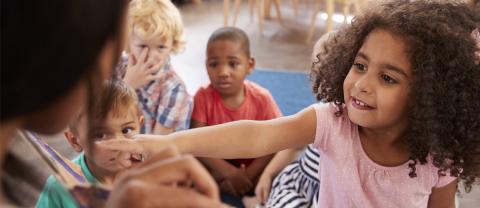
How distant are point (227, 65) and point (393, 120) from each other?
995mm

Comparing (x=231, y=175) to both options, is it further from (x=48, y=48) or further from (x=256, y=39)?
(x=256, y=39)

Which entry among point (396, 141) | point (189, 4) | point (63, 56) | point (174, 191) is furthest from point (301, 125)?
point (189, 4)

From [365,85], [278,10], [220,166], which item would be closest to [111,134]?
[365,85]

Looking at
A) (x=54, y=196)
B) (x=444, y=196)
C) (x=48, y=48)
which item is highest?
(x=48, y=48)

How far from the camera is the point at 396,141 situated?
1200 mm

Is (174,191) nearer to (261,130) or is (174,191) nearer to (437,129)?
(261,130)

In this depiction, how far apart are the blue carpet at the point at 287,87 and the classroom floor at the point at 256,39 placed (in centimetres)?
16

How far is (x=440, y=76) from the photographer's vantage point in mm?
1110

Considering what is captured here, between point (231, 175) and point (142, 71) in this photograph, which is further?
point (231, 175)

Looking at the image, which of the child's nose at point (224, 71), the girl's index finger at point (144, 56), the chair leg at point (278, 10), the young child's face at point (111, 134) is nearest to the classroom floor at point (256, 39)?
the chair leg at point (278, 10)

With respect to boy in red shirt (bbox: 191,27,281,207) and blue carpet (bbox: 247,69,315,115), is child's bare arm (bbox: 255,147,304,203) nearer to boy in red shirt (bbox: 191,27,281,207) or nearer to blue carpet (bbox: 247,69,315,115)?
boy in red shirt (bbox: 191,27,281,207)

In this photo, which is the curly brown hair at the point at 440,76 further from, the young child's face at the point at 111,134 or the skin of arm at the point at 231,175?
the skin of arm at the point at 231,175

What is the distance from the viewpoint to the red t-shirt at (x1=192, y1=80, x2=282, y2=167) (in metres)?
2.04

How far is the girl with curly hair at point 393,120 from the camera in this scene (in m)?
1.09
